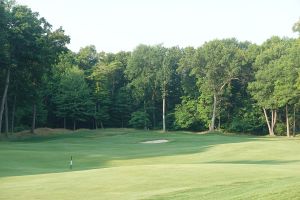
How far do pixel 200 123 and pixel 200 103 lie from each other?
4.10 meters

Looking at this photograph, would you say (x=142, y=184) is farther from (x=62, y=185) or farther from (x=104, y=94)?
(x=104, y=94)

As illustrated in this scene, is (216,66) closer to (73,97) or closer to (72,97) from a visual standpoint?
(73,97)

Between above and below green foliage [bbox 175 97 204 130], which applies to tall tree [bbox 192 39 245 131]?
above

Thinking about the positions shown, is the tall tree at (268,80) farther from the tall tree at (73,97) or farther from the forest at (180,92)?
the tall tree at (73,97)

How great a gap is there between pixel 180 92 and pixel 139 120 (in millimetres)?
9725

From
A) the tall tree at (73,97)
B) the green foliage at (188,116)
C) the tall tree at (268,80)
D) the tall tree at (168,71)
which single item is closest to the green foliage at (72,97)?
the tall tree at (73,97)

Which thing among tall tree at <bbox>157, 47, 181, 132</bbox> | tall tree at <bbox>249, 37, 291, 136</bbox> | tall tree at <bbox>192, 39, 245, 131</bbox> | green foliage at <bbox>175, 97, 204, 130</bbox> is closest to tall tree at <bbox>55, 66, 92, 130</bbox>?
tall tree at <bbox>157, 47, 181, 132</bbox>

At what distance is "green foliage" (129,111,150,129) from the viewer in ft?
263

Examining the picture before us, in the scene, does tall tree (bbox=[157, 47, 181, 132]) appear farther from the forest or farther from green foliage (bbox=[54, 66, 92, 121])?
green foliage (bbox=[54, 66, 92, 121])

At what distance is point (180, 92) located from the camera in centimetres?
8400

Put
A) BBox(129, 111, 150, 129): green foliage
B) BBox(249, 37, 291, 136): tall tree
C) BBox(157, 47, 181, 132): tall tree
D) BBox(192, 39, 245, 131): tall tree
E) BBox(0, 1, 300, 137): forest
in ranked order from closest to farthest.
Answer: BBox(249, 37, 291, 136): tall tree < BBox(0, 1, 300, 137): forest < BBox(192, 39, 245, 131): tall tree < BBox(157, 47, 181, 132): tall tree < BBox(129, 111, 150, 129): green foliage

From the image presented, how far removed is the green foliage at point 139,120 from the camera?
80200 mm

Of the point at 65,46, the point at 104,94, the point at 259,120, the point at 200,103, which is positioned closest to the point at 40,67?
the point at 65,46

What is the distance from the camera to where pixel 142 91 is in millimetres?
80312
